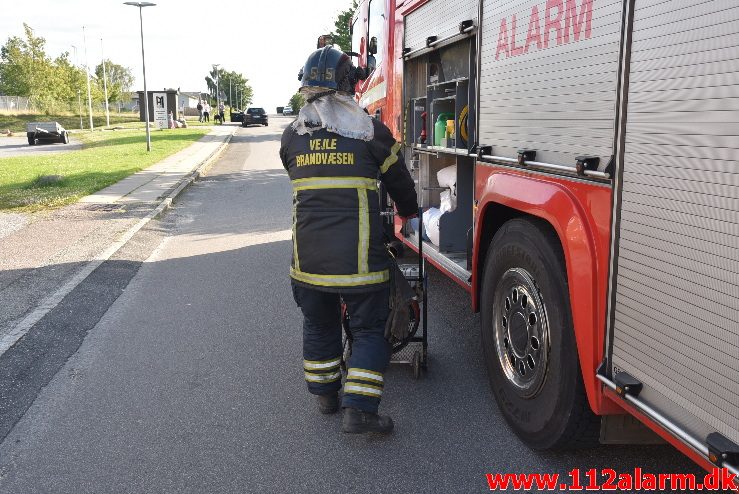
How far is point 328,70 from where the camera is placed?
3836mm

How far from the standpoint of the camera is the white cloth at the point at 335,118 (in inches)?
147

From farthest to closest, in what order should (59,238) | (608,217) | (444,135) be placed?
(59,238), (444,135), (608,217)

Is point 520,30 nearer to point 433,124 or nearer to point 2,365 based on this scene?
point 433,124

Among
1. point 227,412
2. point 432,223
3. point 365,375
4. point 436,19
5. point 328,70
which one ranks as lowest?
point 227,412

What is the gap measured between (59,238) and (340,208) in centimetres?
697

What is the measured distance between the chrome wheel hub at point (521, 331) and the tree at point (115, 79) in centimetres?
7993

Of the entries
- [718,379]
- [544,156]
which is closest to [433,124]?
[544,156]

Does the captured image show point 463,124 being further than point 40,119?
No

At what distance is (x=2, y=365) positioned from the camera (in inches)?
190

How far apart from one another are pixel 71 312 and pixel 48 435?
→ 2.46 metres

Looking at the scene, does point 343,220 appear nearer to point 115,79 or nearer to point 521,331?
A: point 521,331

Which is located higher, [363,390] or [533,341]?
[533,341]

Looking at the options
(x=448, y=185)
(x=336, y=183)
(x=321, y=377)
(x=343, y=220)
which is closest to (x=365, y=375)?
(x=321, y=377)

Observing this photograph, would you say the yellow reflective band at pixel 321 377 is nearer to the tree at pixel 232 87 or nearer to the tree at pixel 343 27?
the tree at pixel 343 27
